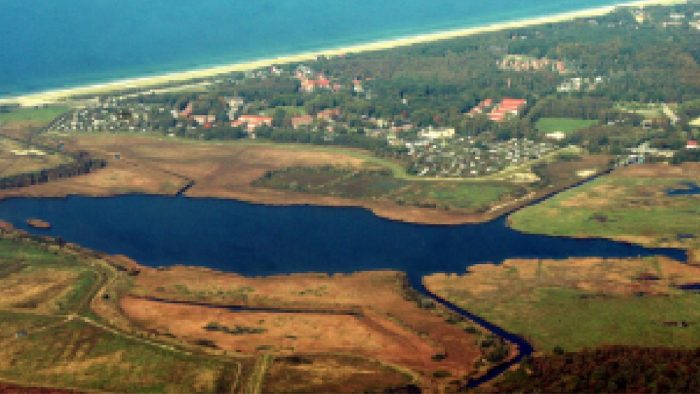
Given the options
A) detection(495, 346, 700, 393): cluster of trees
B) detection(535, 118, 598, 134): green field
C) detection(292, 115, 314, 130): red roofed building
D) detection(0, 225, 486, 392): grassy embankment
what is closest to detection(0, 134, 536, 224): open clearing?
detection(292, 115, 314, 130): red roofed building

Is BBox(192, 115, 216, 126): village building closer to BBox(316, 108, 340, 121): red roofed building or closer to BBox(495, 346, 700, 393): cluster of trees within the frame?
BBox(316, 108, 340, 121): red roofed building

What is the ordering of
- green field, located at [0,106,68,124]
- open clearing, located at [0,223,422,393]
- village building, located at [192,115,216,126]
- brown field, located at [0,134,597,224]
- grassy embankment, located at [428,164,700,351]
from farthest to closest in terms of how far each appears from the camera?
green field, located at [0,106,68,124] → village building, located at [192,115,216,126] → brown field, located at [0,134,597,224] → grassy embankment, located at [428,164,700,351] → open clearing, located at [0,223,422,393]

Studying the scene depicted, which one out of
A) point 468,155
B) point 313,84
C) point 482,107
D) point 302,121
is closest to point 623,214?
point 468,155

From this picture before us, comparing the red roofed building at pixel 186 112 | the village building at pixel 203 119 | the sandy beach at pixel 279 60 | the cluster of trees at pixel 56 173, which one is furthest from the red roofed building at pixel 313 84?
the cluster of trees at pixel 56 173

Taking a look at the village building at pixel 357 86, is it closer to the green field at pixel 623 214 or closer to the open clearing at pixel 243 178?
the open clearing at pixel 243 178

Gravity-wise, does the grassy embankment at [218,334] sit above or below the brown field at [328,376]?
above

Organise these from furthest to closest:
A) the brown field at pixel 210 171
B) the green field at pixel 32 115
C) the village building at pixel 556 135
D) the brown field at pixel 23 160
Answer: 1. the green field at pixel 32 115
2. the village building at pixel 556 135
3. the brown field at pixel 23 160
4. the brown field at pixel 210 171
